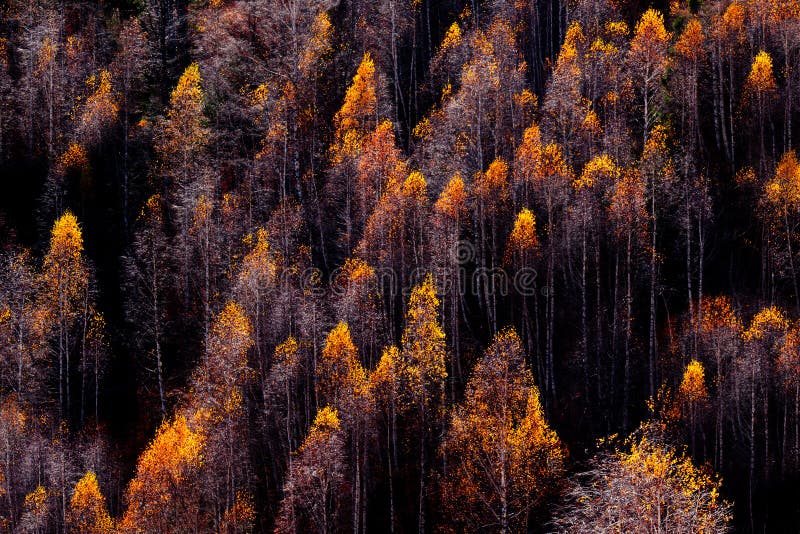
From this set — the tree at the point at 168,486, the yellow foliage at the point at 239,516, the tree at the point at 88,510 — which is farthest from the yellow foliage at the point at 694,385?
the tree at the point at 88,510

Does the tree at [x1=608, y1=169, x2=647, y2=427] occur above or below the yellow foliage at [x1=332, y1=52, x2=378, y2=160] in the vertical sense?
below

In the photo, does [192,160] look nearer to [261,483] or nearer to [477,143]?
[477,143]

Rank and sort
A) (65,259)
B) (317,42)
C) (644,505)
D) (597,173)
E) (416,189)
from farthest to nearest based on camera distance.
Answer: (317,42)
(65,259)
(416,189)
(597,173)
(644,505)

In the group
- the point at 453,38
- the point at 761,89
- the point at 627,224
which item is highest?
the point at 453,38


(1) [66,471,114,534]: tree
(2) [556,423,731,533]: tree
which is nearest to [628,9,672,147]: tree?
(2) [556,423,731,533]: tree

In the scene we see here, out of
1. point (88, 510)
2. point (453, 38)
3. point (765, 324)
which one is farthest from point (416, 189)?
point (88, 510)

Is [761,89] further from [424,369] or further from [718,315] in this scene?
[424,369]

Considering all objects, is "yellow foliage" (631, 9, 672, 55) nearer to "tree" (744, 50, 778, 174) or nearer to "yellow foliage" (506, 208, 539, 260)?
"tree" (744, 50, 778, 174)
